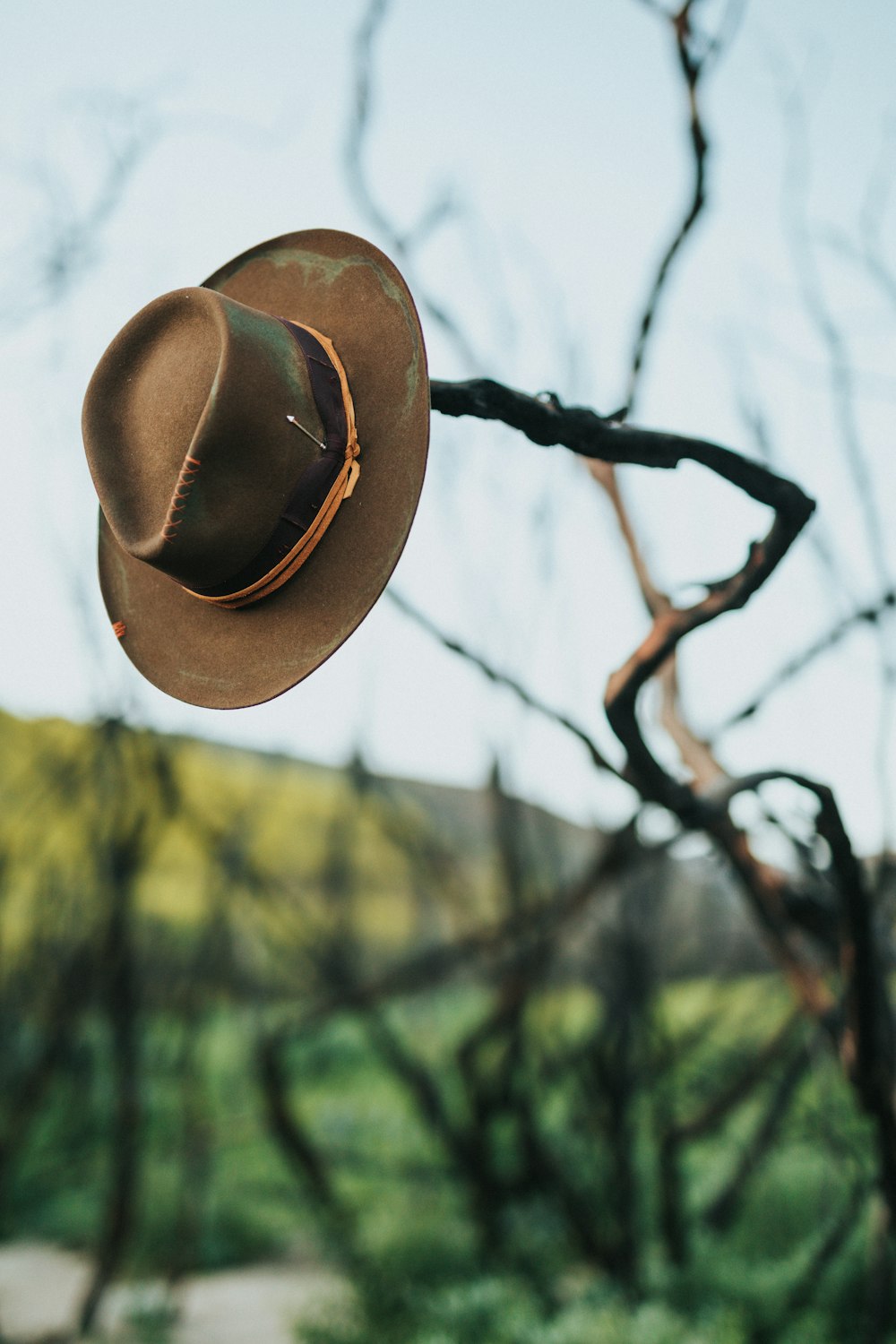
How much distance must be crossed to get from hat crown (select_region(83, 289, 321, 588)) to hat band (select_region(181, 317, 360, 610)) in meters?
0.01

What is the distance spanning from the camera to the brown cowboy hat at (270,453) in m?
1.14

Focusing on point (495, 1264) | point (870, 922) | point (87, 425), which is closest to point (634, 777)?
point (870, 922)

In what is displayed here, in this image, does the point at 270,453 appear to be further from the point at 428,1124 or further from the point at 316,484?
the point at 428,1124

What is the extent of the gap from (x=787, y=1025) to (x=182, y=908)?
21.6 ft

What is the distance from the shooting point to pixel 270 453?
1160 mm

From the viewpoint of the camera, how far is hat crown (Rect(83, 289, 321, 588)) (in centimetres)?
113

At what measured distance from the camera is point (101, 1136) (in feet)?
25.8

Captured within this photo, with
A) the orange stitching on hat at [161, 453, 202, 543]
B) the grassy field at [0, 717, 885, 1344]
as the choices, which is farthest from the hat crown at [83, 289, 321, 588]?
the grassy field at [0, 717, 885, 1344]

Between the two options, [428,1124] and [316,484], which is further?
[428,1124]

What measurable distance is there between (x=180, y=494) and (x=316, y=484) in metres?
0.15

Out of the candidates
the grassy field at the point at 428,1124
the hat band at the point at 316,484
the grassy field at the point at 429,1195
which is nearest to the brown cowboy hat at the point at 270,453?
the hat band at the point at 316,484

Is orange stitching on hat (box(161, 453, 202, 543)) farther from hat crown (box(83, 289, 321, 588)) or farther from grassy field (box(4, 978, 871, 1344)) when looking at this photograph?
grassy field (box(4, 978, 871, 1344))

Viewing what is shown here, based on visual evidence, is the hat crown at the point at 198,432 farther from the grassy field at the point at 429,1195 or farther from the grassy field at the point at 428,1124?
the grassy field at the point at 428,1124

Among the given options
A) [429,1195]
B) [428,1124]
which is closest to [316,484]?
[428,1124]
